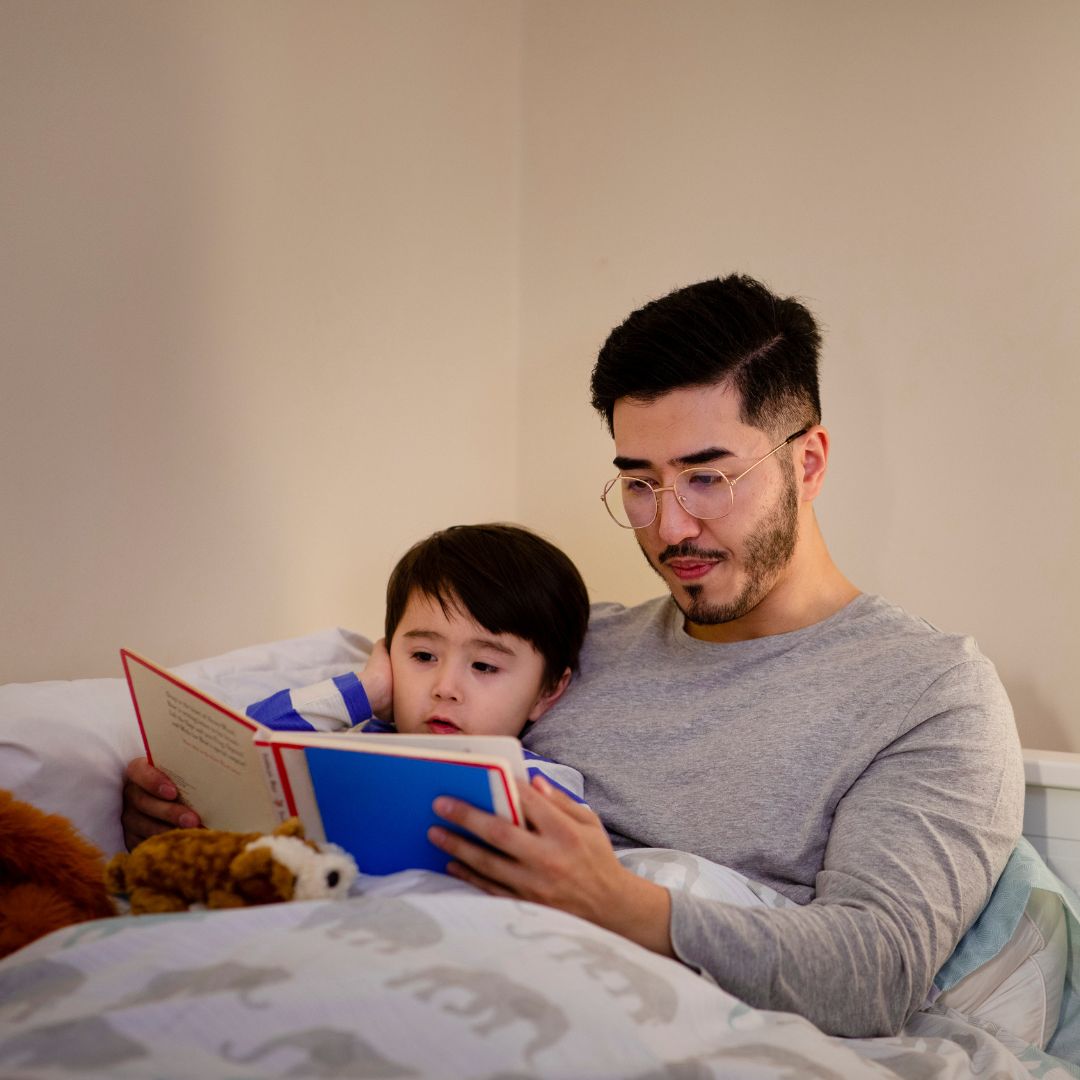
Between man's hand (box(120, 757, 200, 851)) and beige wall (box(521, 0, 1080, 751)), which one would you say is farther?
beige wall (box(521, 0, 1080, 751))

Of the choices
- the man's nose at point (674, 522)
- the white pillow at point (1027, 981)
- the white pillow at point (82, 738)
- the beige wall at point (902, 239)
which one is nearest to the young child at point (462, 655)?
the white pillow at point (82, 738)

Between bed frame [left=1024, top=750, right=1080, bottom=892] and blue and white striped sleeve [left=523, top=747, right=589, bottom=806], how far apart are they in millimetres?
587

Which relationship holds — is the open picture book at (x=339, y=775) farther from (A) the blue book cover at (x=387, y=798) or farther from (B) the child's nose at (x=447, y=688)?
(B) the child's nose at (x=447, y=688)

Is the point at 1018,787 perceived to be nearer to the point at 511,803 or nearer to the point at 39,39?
the point at 511,803

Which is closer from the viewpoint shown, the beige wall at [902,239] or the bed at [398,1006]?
the bed at [398,1006]

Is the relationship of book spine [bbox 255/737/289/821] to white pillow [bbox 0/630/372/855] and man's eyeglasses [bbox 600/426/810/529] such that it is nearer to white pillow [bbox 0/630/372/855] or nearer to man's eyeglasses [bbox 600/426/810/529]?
white pillow [bbox 0/630/372/855]

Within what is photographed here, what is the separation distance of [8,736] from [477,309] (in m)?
1.38

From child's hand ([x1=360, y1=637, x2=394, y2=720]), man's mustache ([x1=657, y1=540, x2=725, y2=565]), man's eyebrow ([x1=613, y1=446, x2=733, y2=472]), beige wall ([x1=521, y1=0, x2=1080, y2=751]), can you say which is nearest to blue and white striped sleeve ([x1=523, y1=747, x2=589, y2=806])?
child's hand ([x1=360, y1=637, x2=394, y2=720])

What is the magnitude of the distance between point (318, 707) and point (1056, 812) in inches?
38.8

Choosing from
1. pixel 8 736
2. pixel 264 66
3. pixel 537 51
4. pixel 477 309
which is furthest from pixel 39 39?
pixel 537 51

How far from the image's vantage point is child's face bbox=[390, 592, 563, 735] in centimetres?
150

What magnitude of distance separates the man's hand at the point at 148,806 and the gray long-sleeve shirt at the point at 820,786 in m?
0.50

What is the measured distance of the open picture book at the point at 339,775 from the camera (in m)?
1.00

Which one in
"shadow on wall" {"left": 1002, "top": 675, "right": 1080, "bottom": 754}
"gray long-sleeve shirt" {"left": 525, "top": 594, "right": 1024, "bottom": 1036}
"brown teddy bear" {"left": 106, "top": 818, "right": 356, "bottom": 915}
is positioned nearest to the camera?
"brown teddy bear" {"left": 106, "top": 818, "right": 356, "bottom": 915}
